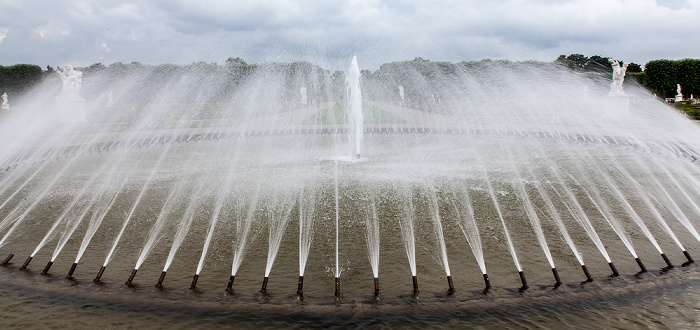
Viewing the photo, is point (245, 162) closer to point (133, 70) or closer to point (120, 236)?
point (120, 236)

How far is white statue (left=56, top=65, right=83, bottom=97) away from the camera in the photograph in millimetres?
37750

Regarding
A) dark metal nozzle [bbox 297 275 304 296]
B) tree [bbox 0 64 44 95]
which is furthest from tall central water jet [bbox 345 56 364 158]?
tree [bbox 0 64 44 95]

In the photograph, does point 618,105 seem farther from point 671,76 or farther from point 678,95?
point 671,76

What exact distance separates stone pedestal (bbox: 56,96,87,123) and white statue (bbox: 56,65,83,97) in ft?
1.71

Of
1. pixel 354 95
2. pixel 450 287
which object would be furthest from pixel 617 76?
pixel 450 287

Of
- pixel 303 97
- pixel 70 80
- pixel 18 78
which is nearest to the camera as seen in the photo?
pixel 70 80

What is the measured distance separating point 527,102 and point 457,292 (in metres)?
47.5

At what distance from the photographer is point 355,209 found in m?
11.9

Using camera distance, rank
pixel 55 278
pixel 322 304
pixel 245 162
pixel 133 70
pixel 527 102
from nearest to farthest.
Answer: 1. pixel 322 304
2. pixel 55 278
3. pixel 245 162
4. pixel 527 102
5. pixel 133 70

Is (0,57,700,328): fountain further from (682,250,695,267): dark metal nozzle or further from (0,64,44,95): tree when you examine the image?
(0,64,44,95): tree

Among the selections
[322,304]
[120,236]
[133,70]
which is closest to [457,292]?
[322,304]

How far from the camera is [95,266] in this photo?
8508mm

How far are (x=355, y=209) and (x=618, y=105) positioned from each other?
3855 centimetres

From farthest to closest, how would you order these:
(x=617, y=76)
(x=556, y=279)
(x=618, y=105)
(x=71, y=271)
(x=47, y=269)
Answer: (x=618, y=105) → (x=617, y=76) → (x=47, y=269) → (x=71, y=271) → (x=556, y=279)
